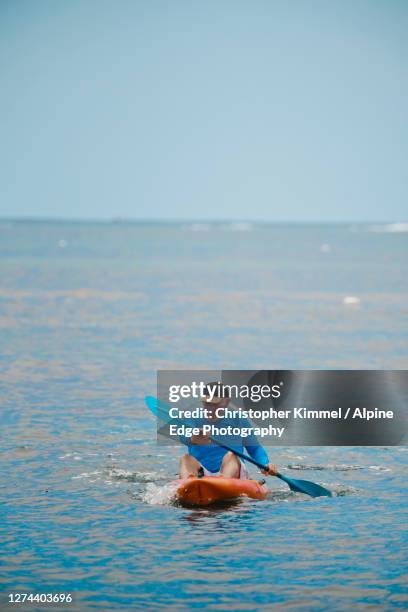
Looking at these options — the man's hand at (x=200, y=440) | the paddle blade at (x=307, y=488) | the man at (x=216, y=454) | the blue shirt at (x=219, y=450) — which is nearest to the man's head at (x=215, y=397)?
the man at (x=216, y=454)

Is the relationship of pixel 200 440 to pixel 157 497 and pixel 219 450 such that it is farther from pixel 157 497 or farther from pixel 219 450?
pixel 157 497

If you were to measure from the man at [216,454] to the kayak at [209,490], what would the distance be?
26 centimetres

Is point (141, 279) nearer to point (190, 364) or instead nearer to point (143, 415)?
point (190, 364)

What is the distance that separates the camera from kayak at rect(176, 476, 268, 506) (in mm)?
15375

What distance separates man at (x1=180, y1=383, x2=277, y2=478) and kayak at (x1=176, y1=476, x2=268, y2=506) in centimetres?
26

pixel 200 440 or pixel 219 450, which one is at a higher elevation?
pixel 200 440

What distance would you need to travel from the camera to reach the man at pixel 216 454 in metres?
15.8

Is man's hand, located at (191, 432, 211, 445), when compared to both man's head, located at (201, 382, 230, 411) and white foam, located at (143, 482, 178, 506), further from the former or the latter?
white foam, located at (143, 482, 178, 506)

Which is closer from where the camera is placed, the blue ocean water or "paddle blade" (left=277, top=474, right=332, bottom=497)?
the blue ocean water

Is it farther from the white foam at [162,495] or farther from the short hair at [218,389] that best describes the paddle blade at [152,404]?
the short hair at [218,389]

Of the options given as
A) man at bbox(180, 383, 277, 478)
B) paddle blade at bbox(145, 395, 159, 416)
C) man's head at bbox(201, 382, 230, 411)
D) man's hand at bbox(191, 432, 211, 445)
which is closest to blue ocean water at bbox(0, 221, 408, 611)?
man at bbox(180, 383, 277, 478)

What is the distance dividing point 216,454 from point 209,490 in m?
0.82

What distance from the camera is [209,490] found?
15367 millimetres

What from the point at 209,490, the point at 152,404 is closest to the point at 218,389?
the point at 209,490
